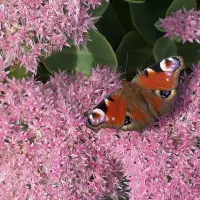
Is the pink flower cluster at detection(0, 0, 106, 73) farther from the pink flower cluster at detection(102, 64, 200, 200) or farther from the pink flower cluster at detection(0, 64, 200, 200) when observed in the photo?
the pink flower cluster at detection(102, 64, 200, 200)

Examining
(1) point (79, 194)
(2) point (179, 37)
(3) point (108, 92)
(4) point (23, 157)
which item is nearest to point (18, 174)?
(4) point (23, 157)

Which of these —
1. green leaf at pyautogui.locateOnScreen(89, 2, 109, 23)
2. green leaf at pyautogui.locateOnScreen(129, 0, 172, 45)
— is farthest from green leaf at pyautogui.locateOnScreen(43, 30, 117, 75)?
green leaf at pyautogui.locateOnScreen(129, 0, 172, 45)

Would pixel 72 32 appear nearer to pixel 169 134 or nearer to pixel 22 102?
pixel 22 102

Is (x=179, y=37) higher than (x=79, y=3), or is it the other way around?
(x=79, y=3)

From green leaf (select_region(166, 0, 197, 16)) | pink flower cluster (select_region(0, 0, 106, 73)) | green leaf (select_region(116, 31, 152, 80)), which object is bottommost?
green leaf (select_region(116, 31, 152, 80))

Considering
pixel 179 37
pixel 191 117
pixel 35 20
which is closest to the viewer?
pixel 35 20

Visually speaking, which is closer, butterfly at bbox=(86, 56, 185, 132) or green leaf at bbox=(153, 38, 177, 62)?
butterfly at bbox=(86, 56, 185, 132)

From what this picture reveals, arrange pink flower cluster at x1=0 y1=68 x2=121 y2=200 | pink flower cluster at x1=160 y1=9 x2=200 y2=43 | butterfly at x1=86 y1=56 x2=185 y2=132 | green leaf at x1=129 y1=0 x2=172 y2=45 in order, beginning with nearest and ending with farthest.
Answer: butterfly at x1=86 y1=56 x2=185 y2=132
pink flower cluster at x1=0 y1=68 x2=121 y2=200
pink flower cluster at x1=160 y1=9 x2=200 y2=43
green leaf at x1=129 y1=0 x2=172 y2=45

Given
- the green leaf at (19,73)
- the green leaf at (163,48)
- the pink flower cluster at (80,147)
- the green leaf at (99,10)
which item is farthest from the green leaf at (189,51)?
the green leaf at (19,73)
